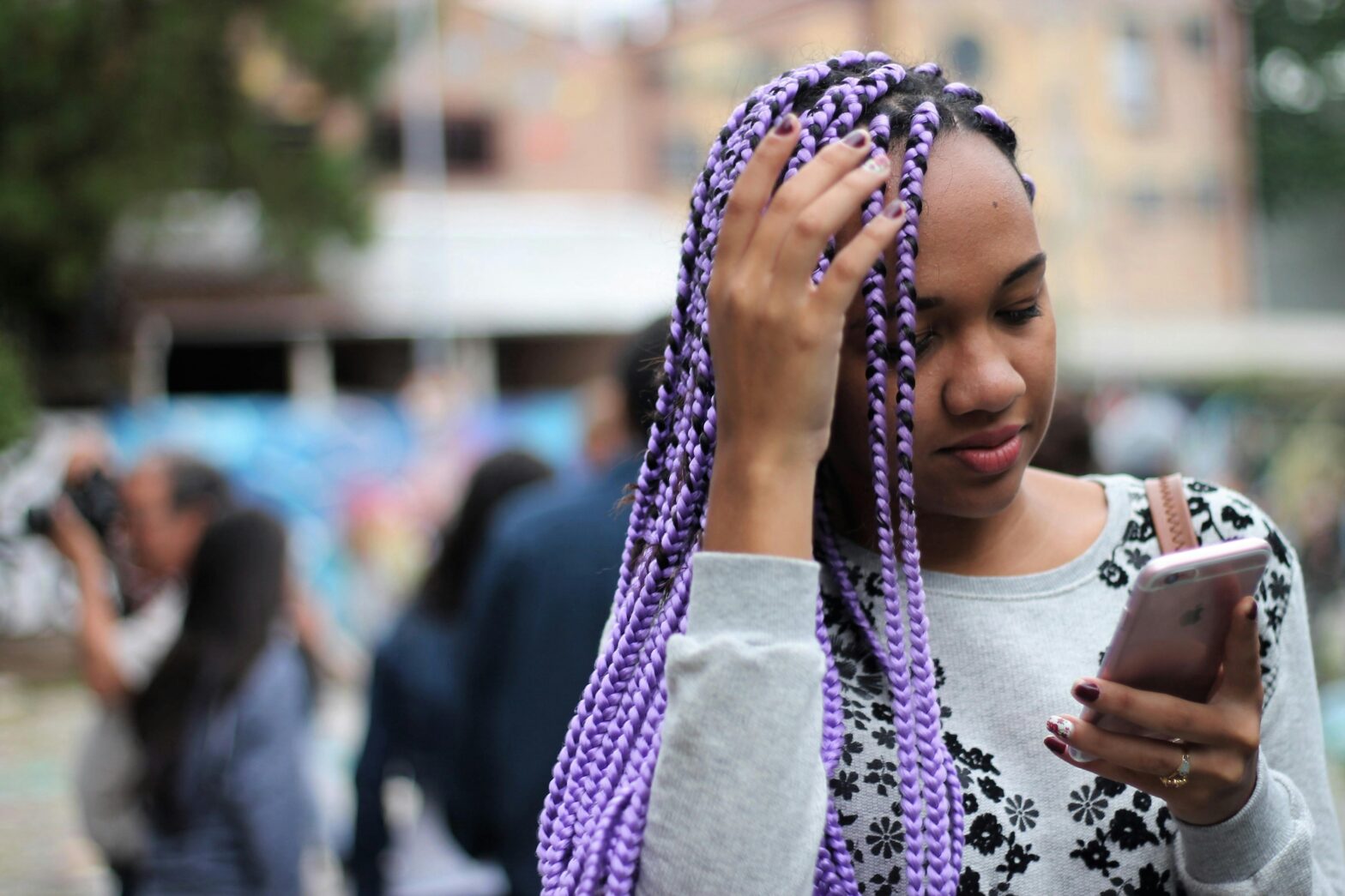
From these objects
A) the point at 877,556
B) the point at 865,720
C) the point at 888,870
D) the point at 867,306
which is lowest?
the point at 888,870

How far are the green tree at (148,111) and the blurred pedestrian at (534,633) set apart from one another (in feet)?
36.5

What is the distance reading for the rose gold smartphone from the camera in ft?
3.55

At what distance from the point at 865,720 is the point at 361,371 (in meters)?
23.4

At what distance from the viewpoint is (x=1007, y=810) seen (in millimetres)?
1257

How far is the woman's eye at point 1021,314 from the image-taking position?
1271 mm

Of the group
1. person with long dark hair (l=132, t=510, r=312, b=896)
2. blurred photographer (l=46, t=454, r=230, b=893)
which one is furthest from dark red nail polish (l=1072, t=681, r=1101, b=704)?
blurred photographer (l=46, t=454, r=230, b=893)

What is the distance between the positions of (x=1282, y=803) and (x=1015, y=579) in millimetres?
313

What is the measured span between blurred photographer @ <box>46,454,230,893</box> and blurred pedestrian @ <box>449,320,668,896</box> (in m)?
0.85

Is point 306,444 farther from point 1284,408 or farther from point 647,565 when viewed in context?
point 1284,408

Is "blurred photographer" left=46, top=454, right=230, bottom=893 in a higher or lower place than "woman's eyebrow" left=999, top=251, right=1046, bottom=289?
lower

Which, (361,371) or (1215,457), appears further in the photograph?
(361,371)

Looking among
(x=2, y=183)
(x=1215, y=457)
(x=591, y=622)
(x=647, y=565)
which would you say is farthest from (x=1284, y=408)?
(x=647, y=565)

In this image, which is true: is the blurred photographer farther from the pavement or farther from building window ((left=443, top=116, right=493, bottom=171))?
building window ((left=443, top=116, right=493, bottom=171))

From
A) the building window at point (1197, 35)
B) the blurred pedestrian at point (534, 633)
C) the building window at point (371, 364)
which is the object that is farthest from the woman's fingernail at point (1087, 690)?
the building window at point (1197, 35)
